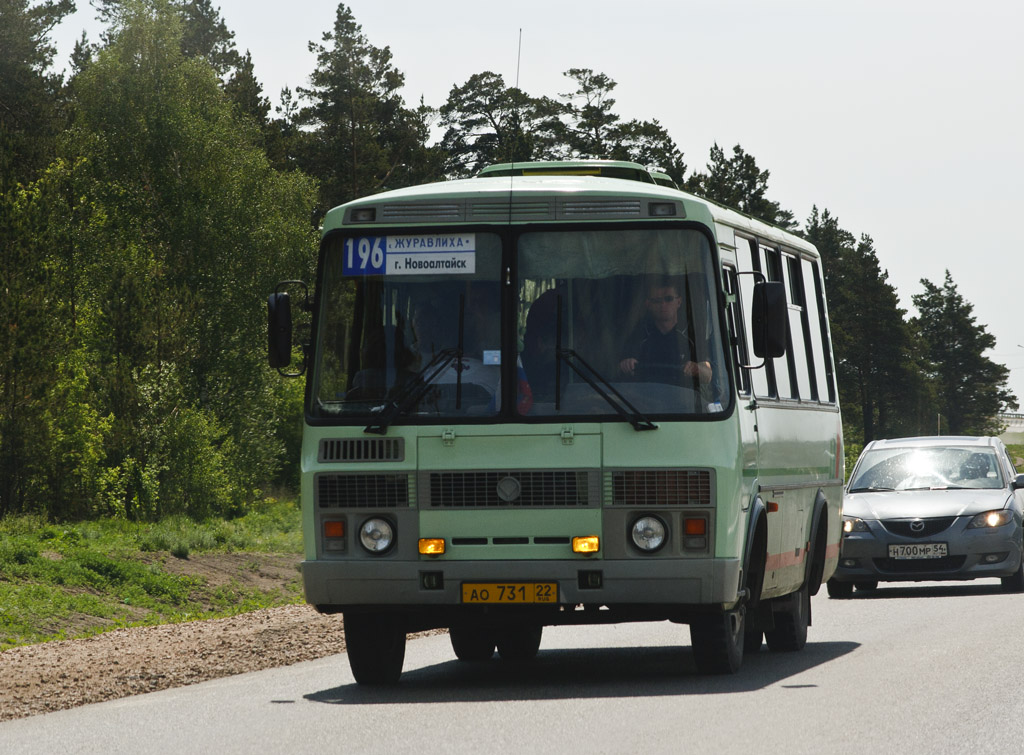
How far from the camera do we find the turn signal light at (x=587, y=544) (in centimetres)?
1073

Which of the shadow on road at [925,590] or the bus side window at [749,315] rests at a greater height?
the bus side window at [749,315]

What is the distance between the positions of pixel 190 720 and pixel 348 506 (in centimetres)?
164

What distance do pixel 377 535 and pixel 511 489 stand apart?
871mm

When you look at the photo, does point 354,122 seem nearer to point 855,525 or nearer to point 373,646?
point 855,525

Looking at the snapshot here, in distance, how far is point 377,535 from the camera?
1097 centimetres

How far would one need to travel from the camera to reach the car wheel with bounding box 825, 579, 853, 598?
20281 millimetres

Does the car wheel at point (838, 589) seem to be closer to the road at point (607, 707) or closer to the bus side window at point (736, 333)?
the road at point (607, 707)

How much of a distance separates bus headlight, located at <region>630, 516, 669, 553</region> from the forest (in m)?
10.4

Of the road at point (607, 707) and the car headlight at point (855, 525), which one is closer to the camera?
the road at point (607, 707)

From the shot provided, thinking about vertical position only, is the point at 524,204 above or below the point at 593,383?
above

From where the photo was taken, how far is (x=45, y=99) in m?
53.8

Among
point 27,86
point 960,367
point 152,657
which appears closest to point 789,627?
point 152,657

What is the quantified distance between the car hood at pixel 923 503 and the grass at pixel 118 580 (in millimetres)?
7715

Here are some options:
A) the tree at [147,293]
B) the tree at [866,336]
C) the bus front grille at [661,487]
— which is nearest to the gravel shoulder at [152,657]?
the bus front grille at [661,487]
